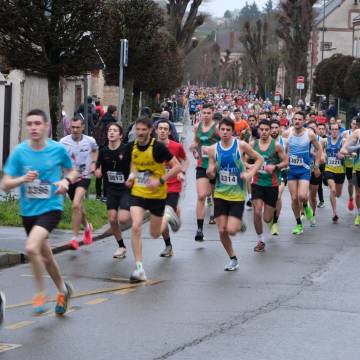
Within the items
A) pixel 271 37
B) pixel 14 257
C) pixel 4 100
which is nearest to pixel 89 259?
pixel 14 257

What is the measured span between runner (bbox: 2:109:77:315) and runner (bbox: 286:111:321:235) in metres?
7.33

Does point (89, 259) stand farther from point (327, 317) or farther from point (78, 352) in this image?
point (78, 352)

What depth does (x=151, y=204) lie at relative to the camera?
11.1 m

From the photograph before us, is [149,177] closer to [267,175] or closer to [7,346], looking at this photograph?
[267,175]

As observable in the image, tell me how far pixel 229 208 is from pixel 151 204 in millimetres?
1214

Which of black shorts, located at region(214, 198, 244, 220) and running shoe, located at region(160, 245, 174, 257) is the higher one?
black shorts, located at region(214, 198, 244, 220)

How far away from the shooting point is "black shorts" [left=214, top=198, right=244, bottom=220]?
1178 centimetres

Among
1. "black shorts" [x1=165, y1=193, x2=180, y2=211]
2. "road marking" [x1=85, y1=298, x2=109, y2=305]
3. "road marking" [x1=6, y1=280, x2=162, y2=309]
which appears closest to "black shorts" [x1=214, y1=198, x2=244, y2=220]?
"black shorts" [x1=165, y1=193, x2=180, y2=211]

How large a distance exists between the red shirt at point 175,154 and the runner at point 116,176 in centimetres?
68

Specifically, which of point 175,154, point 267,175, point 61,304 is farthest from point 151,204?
point 267,175

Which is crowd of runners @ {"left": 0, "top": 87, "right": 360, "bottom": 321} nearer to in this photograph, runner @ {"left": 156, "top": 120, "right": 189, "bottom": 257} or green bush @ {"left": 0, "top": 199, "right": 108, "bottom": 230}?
runner @ {"left": 156, "top": 120, "right": 189, "bottom": 257}

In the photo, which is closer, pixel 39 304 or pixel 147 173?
pixel 39 304

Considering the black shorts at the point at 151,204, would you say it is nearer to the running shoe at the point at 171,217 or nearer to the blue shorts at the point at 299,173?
the running shoe at the point at 171,217

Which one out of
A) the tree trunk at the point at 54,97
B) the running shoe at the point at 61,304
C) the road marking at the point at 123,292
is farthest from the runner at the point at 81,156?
the tree trunk at the point at 54,97
